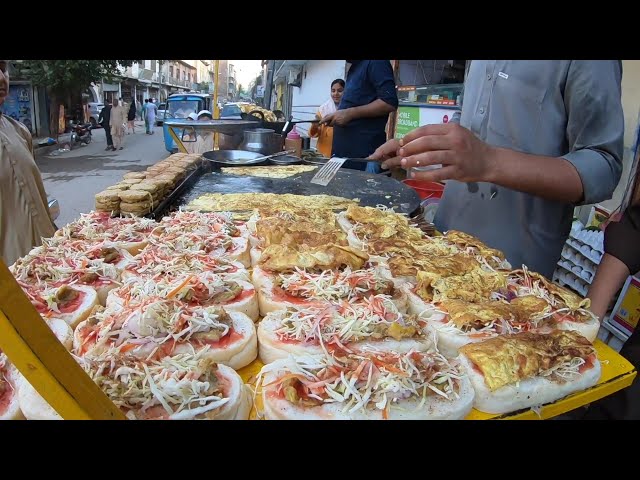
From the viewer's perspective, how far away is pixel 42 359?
0.82 meters

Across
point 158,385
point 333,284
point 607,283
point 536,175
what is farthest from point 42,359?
point 607,283

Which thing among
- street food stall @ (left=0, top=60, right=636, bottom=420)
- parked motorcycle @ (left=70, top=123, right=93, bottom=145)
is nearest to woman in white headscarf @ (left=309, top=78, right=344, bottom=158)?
street food stall @ (left=0, top=60, right=636, bottom=420)

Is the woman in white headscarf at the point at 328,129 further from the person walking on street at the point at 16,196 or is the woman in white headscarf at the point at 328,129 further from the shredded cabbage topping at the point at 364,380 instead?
the shredded cabbage topping at the point at 364,380

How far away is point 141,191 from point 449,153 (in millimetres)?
2943

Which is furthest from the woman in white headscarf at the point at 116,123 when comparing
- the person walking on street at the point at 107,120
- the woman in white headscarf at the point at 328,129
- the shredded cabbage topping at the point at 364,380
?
the shredded cabbage topping at the point at 364,380

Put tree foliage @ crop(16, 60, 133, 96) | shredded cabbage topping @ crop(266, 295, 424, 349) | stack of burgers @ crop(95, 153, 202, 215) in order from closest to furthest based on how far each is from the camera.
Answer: shredded cabbage topping @ crop(266, 295, 424, 349)
stack of burgers @ crop(95, 153, 202, 215)
tree foliage @ crop(16, 60, 133, 96)

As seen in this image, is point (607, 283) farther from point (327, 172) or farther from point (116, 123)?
point (116, 123)

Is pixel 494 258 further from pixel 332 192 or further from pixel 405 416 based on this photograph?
pixel 332 192

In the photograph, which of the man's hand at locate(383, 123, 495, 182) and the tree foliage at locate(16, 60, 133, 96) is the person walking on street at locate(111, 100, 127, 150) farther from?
the man's hand at locate(383, 123, 495, 182)

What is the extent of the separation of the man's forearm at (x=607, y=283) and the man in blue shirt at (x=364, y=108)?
493cm

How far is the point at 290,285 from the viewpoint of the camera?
2.45 meters

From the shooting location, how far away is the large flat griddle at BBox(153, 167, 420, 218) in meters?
4.70

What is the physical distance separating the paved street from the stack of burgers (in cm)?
544

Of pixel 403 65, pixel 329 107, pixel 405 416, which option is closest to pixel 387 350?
pixel 405 416
